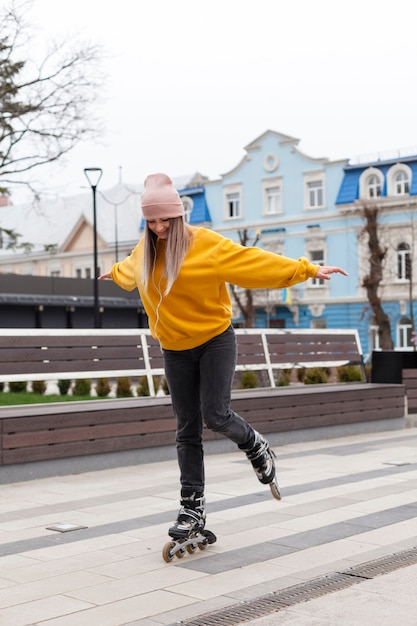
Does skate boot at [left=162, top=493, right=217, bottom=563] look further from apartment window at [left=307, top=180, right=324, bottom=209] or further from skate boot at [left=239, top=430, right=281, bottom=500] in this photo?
apartment window at [left=307, top=180, right=324, bottom=209]

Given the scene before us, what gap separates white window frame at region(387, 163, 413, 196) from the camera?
46438 mm

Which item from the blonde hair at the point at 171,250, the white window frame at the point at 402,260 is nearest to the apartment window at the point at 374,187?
the white window frame at the point at 402,260

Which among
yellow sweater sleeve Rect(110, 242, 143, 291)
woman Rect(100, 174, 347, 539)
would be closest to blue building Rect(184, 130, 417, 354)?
yellow sweater sleeve Rect(110, 242, 143, 291)

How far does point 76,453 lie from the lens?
768cm

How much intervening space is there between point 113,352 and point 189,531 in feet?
13.9

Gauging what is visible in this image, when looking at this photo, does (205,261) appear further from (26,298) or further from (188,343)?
(26,298)

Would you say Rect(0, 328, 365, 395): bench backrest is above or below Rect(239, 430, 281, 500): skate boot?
above

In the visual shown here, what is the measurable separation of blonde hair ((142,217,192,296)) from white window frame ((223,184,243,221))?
48.9 m

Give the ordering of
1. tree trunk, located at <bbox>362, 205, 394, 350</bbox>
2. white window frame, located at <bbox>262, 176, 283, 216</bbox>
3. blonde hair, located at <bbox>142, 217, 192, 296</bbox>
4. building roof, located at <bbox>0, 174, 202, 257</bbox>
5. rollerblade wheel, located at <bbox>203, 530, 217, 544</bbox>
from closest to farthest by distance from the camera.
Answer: blonde hair, located at <bbox>142, 217, 192, 296</bbox>, rollerblade wheel, located at <bbox>203, 530, 217, 544</bbox>, tree trunk, located at <bbox>362, 205, 394, 350</bbox>, white window frame, located at <bbox>262, 176, 283, 216</bbox>, building roof, located at <bbox>0, 174, 202, 257</bbox>

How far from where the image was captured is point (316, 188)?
50.8 m

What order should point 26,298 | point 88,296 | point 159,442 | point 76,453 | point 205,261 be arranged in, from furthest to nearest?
point 88,296 < point 26,298 < point 159,442 < point 76,453 < point 205,261

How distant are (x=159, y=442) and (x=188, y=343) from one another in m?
3.65

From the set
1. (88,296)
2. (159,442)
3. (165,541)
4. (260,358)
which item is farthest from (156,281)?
(88,296)

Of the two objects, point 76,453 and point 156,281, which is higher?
point 156,281
